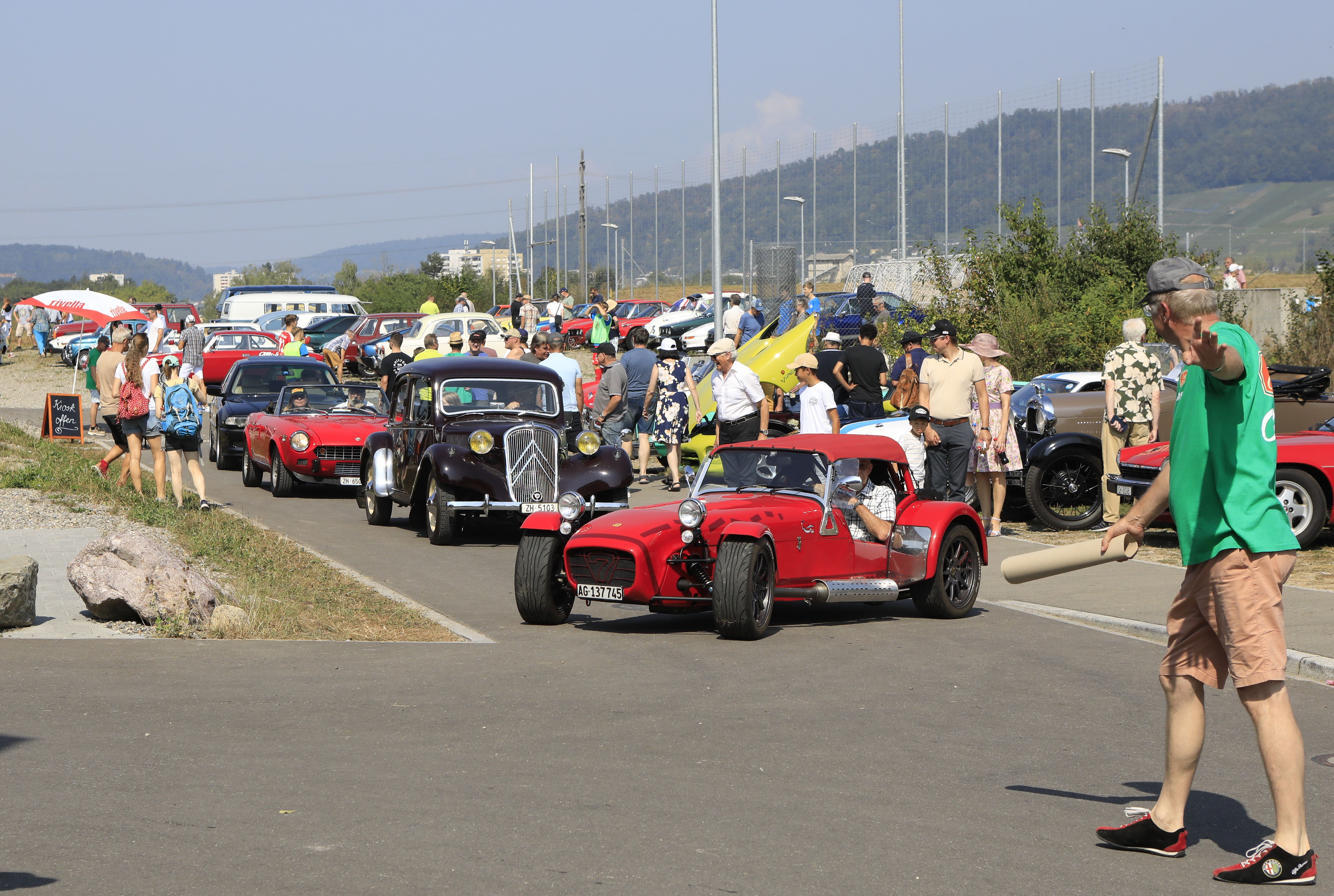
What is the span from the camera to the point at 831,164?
228 ft

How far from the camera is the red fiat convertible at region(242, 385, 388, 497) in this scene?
60.0 feet

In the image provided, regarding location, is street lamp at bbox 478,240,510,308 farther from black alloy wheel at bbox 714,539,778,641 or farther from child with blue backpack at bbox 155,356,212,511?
black alloy wheel at bbox 714,539,778,641

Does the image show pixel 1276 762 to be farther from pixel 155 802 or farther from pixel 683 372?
pixel 683 372

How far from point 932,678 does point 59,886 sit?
5009 millimetres

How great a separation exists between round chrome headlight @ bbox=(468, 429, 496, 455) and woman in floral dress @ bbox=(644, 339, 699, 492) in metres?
4.44

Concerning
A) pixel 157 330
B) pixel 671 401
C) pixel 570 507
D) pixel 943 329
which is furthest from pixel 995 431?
pixel 157 330

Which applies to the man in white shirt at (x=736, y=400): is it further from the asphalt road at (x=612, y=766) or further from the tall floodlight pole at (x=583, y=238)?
the tall floodlight pole at (x=583, y=238)

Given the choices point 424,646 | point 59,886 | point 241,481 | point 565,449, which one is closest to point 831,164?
point 241,481

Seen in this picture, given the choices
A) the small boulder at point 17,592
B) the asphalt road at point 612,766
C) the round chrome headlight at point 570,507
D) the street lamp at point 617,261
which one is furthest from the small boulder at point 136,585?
the street lamp at point 617,261

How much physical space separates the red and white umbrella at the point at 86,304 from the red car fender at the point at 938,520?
24089 millimetres

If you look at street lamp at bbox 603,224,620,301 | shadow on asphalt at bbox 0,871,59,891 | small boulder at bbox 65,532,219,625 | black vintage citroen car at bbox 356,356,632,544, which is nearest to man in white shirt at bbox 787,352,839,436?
black vintage citroen car at bbox 356,356,632,544

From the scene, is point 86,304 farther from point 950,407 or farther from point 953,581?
point 953,581

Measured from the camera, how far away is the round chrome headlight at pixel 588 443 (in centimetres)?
1445

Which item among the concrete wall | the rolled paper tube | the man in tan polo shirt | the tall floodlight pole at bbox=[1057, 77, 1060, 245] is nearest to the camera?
the rolled paper tube
